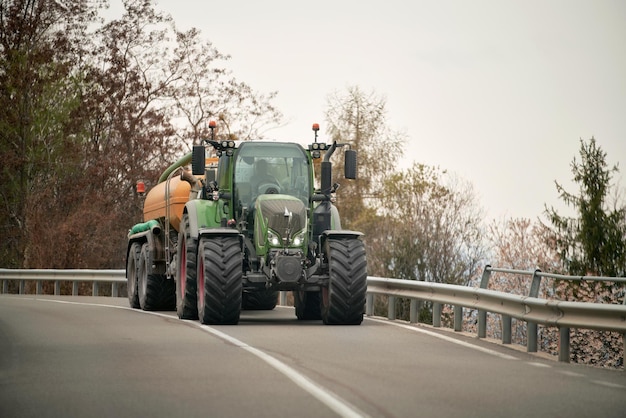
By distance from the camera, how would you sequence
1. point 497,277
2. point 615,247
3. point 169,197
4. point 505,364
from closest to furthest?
point 505,364, point 169,197, point 497,277, point 615,247

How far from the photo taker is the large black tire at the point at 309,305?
829 inches

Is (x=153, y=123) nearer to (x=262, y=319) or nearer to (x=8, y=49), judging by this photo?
(x=8, y=49)

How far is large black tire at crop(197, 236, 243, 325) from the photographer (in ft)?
60.3

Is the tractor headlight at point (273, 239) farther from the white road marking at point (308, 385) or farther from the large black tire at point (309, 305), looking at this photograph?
the white road marking at point (308, 385)

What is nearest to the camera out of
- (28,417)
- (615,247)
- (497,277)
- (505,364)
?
(28,417)

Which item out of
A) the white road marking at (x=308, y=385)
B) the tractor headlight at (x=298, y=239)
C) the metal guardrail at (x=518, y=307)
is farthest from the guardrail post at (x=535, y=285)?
the tractor headlight at (x=298, y=239)

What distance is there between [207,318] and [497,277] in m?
24.9

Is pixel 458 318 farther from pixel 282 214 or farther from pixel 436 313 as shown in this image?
pixel 282 214

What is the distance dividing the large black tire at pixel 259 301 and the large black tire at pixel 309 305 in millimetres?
3225

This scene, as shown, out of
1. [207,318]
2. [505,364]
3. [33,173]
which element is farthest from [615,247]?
[505,364]

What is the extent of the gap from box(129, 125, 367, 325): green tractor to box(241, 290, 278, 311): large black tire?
10.7 feet

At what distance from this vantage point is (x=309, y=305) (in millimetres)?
21047

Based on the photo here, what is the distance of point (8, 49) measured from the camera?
51281 mm

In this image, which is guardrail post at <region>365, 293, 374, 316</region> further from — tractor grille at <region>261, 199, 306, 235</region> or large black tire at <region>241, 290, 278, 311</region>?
tractor grille at <region>261, 199, 306, 235</region>
